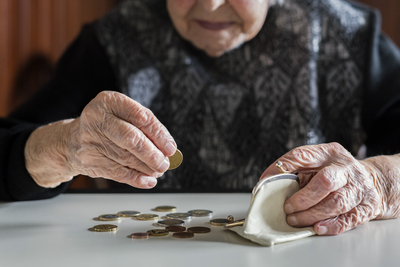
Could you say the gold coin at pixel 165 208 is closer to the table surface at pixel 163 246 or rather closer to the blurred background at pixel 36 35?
the table surface at pixel 163 246

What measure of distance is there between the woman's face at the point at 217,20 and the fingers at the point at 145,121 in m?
0.69

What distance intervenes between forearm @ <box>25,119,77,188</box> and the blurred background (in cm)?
91

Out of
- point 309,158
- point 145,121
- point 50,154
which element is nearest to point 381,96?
point 309,158

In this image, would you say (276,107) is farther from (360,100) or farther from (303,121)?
(360,100)

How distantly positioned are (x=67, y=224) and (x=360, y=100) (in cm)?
125

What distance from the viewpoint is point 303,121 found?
1.60 meters

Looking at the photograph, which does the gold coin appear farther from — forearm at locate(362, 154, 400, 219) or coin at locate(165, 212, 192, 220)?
forearm at locate(362, 154, 400, 219)

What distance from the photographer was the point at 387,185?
2.96ft

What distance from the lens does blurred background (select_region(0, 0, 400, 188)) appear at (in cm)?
196

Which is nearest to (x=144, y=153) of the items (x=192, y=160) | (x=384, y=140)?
(x=192, y=160)

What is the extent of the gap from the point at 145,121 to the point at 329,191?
0.38 meters

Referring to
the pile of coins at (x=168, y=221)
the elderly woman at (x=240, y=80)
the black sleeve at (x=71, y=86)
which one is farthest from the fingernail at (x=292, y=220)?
the black sleeve at (x=71, y=86)

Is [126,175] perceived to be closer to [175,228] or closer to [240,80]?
[175,228]

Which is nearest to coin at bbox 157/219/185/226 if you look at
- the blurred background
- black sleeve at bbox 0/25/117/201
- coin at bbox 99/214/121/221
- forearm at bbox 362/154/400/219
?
coin at bbox 99/214/121/221
